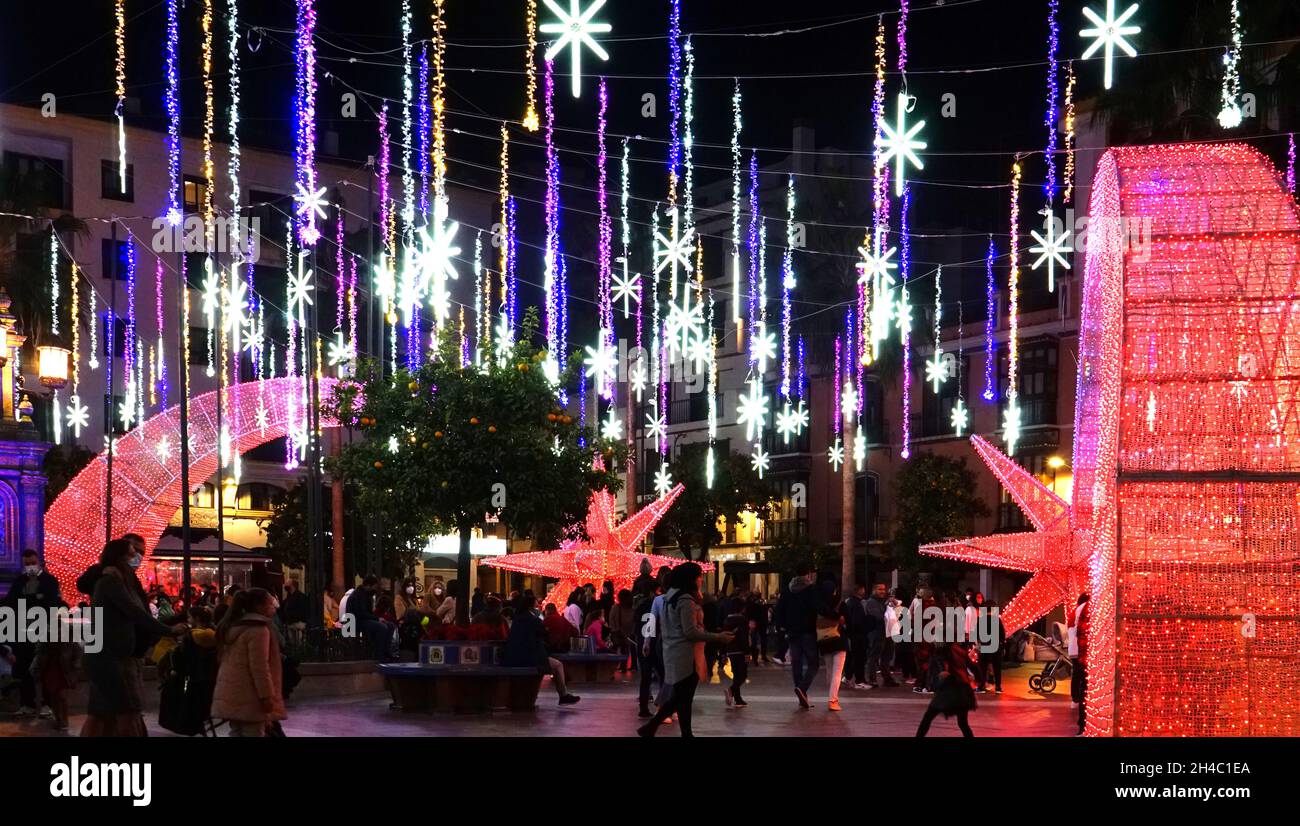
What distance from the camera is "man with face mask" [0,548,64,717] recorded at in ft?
54.2

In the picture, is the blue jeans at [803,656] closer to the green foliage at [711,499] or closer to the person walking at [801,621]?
the person walking at [801,621]

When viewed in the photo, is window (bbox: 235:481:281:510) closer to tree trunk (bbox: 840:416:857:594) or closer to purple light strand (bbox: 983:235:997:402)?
tree trunk (bbox: 840:416:857:594)

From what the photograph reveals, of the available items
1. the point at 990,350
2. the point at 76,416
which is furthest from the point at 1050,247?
the point at 76,416

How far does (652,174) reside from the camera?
6419 cm

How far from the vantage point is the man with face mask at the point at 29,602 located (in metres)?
16.5

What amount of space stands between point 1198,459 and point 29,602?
10.9 m

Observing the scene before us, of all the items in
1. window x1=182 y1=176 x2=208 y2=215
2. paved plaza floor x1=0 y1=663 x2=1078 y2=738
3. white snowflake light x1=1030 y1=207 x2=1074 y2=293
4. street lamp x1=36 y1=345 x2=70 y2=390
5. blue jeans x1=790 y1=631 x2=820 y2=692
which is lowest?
paved plaza floor x1=0 y1=663 x2=1078 y2=738

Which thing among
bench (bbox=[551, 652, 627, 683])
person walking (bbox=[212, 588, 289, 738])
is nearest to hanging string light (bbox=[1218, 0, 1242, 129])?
bench (bbox=[551, 652, 627, 683])

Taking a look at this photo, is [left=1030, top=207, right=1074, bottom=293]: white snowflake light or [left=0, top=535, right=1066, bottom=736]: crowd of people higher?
[left=1030, top=207, right=1074, bottom=293]: white snowflake light

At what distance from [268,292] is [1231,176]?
46452 mm

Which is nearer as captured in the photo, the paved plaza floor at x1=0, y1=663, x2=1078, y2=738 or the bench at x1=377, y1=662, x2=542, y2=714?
the paved plaza floor at x1=0, y1=663, x2=1078, y2=738

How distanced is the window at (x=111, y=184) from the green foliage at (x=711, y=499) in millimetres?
20840

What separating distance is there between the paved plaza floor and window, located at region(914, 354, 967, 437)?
1154 inches
